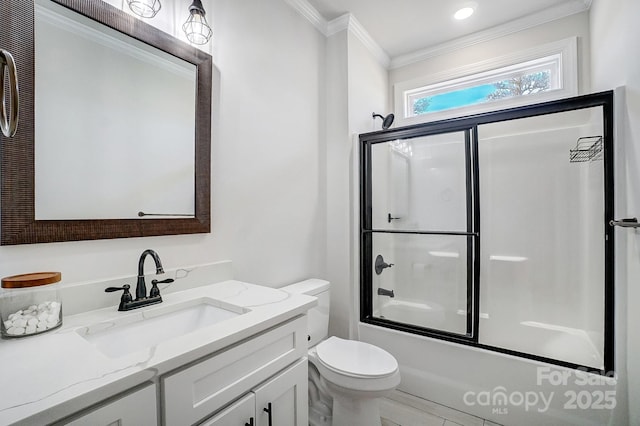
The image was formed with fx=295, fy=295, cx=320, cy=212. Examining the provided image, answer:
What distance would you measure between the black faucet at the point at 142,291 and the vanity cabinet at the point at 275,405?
0.53 meters

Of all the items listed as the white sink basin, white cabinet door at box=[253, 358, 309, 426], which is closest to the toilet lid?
white cabinet door at box=[253, 358, 309, 426]

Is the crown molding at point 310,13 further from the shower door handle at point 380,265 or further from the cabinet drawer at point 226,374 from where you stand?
the cabinet drawer at point 226,374

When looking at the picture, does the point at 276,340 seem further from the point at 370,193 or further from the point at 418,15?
the point at 418,15

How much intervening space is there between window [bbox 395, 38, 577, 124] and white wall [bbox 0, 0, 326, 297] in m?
1.09

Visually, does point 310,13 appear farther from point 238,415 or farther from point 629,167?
point 238,415

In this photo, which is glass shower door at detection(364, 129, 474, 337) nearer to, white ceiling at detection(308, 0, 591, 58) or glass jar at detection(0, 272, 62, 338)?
white ceiling at detection(308, 0, 591, 58)

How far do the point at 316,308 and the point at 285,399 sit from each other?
80 centimetres

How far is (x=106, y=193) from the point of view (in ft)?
3.71

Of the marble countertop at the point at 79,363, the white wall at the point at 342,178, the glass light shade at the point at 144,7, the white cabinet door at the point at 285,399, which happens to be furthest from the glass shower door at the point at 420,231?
the glass light shade at the point at 144,7

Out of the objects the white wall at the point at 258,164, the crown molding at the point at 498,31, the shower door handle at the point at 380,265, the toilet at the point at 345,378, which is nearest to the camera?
the white wall at the point at 258,164

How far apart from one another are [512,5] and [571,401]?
8.53 feet

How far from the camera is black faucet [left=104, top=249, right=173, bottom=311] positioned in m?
1.09

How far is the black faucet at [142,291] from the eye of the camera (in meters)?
1.09

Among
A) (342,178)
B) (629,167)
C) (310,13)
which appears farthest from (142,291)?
(629,167)
